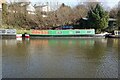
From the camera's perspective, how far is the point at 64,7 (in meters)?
31.9

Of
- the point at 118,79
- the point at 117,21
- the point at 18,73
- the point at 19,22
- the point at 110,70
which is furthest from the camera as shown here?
the point at 19,22

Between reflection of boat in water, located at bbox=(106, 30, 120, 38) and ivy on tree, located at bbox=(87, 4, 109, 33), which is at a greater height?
ivy on tree, located at bbox=(87, 4, 109, 33)

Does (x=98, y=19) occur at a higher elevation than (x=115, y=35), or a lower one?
higher

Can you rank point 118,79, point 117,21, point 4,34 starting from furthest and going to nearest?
point 117,21, point 4,34, point 118,79

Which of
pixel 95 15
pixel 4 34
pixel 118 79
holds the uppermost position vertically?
pixel 95 15

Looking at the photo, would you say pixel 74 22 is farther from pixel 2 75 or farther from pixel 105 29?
pixel 2 75

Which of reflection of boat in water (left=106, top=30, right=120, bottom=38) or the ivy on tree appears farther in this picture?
the ivy on tree

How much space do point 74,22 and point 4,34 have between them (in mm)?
9266

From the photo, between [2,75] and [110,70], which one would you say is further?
[110,70]

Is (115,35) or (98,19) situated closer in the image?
(115,35)

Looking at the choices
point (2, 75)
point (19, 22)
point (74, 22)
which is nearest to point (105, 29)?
point (74, 22)

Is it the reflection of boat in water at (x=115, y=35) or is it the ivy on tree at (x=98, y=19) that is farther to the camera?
the ivy on tree at (x=98, y=19)

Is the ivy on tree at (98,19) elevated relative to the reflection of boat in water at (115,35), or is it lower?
elevated

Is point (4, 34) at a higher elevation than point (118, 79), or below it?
higher
